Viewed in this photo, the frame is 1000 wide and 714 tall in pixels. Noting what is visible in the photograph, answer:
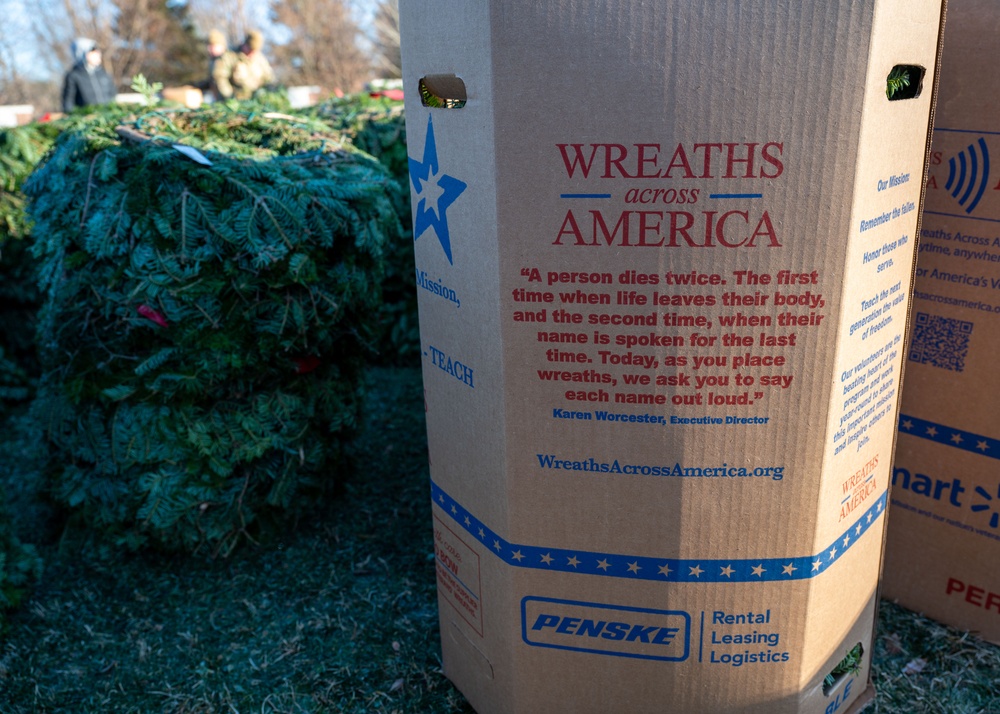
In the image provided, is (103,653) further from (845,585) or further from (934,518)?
(934,518)

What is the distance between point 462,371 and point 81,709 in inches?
59.4

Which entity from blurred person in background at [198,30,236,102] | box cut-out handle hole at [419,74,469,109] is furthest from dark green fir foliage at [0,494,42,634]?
blurred person in background at [198,30,236,102]

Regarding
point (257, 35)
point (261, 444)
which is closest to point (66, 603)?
point (261, 444)

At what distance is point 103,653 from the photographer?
2.36 m

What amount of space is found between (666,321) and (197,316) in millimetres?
1596

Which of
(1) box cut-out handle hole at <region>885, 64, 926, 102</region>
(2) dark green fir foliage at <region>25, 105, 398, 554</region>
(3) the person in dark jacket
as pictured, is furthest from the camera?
(3) the person in dark jacket

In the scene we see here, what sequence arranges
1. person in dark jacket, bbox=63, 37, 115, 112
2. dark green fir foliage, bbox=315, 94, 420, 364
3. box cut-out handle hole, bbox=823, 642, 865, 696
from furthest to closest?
person in dark jacket, bbox=63, 37, 115, 112 → dark green fir foliage, bbox=315, 94, 420, 364 → box cut-out handle hole, bbox=823, 642, 865, 696

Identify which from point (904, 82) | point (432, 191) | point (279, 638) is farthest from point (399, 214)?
point (904, 82)

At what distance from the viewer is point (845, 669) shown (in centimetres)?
189

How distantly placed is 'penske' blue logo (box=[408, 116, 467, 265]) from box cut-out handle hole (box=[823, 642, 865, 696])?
132 centimetres

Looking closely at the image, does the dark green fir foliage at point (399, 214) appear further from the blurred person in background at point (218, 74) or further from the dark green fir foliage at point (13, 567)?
the blurred person in background at point (218, 74)

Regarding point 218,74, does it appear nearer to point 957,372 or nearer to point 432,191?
point 432,191

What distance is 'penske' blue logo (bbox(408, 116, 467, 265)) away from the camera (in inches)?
61.7

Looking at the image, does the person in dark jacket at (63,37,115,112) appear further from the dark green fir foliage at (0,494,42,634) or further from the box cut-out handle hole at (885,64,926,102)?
the box cut-out handle hole at (885,64,926,102)
